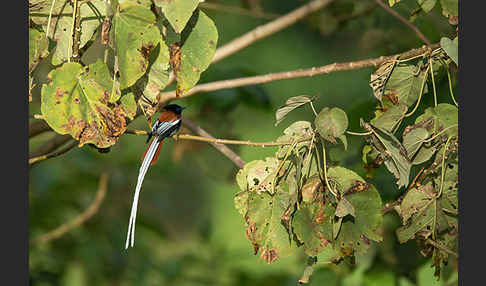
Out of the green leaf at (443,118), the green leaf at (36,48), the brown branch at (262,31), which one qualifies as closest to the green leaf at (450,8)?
the green leaf at (443,118)

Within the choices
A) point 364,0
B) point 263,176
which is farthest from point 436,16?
point 263,176

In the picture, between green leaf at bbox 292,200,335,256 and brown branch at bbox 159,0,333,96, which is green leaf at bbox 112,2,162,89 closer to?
green leaf at bbox 292,200,335,256

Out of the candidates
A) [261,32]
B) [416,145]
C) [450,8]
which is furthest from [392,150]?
[261,32]

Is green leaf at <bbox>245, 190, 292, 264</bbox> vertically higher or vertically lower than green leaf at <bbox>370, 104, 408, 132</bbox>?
lower

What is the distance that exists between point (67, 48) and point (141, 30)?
207 millimetres

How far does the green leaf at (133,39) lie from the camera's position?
3.41 feet

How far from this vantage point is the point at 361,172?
5.82 ft

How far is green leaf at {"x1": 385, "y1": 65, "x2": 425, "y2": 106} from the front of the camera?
1229 millimetres

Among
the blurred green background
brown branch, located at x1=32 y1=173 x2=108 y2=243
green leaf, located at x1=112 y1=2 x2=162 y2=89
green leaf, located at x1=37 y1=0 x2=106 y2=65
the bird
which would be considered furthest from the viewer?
brown branch, located at x1=32 y1=173 x2=108 y2=243

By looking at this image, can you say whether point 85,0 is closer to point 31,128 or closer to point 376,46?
point 31,128

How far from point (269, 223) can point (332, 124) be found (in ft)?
0.73

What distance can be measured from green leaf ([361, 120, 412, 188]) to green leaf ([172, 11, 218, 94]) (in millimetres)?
313

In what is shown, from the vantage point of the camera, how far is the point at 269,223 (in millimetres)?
1148

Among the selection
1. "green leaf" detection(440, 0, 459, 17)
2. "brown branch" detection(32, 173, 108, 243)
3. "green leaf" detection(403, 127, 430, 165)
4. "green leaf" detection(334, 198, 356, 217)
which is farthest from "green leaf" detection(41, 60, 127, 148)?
"brown branch" detection(32, 173, 108, 243)
